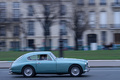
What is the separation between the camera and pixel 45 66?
1299 centimetres

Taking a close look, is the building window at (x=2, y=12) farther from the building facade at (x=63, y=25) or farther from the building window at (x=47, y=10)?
the building window at (x=47, y=10)

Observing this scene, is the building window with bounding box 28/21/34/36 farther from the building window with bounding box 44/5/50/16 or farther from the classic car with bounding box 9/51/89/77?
the classic car with bounding box 9/51/89/77

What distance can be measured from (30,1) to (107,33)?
15.9 m

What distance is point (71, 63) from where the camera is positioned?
42.4ft

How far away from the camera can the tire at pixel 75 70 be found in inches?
510

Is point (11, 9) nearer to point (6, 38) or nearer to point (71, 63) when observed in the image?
point (6, 38)

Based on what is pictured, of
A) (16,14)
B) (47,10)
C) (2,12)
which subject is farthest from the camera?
(16,14)

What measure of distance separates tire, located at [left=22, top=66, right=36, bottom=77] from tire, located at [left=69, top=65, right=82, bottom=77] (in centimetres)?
196

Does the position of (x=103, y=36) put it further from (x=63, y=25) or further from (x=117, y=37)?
(x=63, y=25)

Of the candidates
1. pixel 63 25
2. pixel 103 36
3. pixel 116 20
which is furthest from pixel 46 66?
pixel 116 20

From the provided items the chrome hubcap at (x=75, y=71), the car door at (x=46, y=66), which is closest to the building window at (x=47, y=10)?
the car door at (x=46, y=66)

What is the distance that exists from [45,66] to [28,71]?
3.25ft

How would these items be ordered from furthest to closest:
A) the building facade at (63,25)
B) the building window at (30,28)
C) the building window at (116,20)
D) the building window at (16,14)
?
the building window at (16,14)
the building window at (30,28)
the building window at (116,20)
the building facade at (63,25)

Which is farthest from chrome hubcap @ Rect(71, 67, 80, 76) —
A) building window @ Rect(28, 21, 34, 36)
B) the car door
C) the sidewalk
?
building window @ Rect(28, 21, 34, 36)
